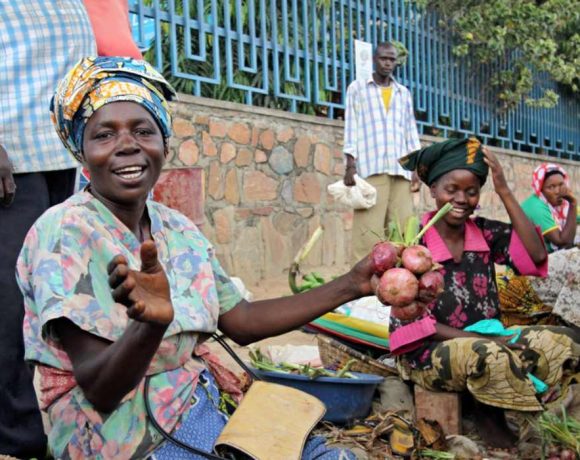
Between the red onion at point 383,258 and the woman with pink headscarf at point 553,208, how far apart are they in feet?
10.5

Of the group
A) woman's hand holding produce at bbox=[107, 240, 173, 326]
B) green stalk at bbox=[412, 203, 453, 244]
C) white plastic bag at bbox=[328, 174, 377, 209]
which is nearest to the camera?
woman's hand holding produce at bbox=[107, 240, 173, 326]

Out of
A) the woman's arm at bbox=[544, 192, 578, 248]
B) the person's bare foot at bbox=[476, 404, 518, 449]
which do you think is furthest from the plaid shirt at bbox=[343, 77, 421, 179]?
the person's bare foot at bbox=[476, 404, 518, 449]

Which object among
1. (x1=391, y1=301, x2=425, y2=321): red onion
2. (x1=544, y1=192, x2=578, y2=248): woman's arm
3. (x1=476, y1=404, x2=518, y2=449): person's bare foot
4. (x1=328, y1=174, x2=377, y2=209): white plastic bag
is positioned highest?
(x1=391, y1=301, x2=425, y2=321): red onion

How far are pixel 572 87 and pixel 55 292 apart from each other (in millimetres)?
12063

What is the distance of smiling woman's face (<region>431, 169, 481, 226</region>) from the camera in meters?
3.50

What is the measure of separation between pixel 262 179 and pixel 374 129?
3.87ft

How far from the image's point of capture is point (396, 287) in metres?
2.20

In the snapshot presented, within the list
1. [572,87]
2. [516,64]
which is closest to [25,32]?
[516,64]

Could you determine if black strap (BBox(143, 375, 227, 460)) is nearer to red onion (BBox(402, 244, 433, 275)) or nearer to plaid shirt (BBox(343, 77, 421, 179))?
red onion (BBox(402, 244, 433, 275))

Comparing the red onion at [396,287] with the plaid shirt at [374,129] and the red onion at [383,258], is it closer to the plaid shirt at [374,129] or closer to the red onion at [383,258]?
the red onion at [383,258]

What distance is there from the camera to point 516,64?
1101cm

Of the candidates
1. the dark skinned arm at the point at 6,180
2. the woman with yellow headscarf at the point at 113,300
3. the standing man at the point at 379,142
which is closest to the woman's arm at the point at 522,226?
the woman with yellow headscarf at the point at 113,300

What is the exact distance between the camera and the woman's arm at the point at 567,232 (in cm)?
518

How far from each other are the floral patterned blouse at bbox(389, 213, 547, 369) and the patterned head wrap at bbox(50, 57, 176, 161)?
1.77 meters
